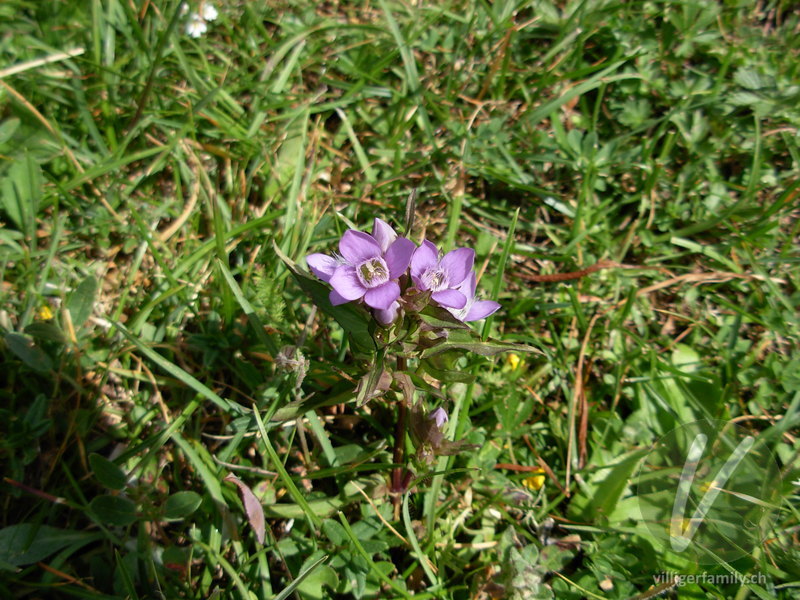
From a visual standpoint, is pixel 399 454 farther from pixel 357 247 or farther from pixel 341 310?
pixel 357 247

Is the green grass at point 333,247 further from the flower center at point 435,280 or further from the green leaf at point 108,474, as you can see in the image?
the flower center at point 435,280

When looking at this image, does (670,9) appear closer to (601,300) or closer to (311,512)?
(601,300)

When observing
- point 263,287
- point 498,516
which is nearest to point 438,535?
Answer: point 498,516

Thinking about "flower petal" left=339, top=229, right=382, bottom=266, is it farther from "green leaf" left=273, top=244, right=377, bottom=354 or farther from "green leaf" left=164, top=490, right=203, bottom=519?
"green leaf" left=164, top=490, right=203, bottom=519

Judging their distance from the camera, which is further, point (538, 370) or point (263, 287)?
point (538, 370)

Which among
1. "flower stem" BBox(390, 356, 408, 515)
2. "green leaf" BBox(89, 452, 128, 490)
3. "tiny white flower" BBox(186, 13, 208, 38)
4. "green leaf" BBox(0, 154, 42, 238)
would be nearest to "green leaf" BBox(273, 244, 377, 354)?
"flower stem" BBox(390, 356, 408, 515)

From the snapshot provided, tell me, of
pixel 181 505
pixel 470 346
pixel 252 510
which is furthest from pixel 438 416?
pixel 181 505
